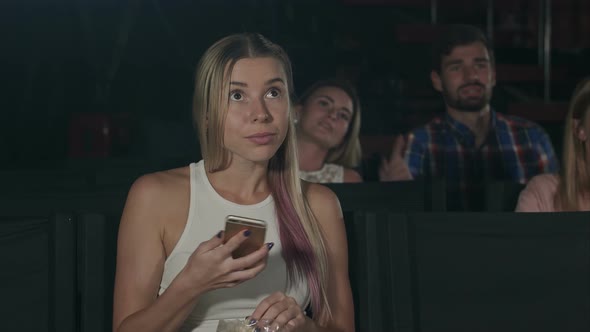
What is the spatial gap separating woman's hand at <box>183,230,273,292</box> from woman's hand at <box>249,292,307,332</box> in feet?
0.22

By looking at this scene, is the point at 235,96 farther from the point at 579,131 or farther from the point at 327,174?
the point at 327,174

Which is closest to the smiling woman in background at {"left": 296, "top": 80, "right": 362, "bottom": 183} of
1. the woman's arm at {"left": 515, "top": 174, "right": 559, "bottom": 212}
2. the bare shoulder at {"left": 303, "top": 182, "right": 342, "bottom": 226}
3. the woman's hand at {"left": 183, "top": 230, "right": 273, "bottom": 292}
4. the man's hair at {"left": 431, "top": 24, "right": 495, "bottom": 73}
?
the man's hair at {"left": 431, "top": 24, "right": 495, "bottom": 73}

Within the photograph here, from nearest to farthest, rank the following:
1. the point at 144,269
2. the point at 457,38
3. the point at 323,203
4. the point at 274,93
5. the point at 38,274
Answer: the point at 38,274, the point at 144,269, the point at 274,93, the point at 323,203, the point at 457,38

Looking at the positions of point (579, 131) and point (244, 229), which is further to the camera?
point (579, 131)

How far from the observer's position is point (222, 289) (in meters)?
1.75

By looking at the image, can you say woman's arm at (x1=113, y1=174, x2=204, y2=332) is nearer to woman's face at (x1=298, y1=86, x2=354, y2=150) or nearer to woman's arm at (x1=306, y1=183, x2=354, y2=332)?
woman's arm at (x1=306, y1=183, x2=354, y2=332)

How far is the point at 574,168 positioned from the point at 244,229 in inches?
56.2

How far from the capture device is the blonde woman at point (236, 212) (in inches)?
66.5

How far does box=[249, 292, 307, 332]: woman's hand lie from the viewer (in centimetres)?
149

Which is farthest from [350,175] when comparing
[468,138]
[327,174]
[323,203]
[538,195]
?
[323,203]

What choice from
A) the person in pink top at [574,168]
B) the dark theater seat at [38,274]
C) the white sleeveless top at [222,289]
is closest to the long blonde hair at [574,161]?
the person in pink top at [574,168]

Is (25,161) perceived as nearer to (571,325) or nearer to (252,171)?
(252,171)

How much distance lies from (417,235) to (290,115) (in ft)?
1.24

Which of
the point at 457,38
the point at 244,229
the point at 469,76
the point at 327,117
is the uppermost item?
the point at 457,38
